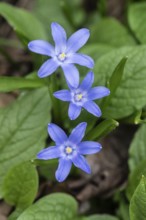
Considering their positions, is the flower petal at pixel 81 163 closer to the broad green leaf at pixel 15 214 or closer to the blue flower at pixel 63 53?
the blue flower at pixel 63 53

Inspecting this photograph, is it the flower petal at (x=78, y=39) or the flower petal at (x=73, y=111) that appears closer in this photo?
the flower petal at (x=73, y=111)

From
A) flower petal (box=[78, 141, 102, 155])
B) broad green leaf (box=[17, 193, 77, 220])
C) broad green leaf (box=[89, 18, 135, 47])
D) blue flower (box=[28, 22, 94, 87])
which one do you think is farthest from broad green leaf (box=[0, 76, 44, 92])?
broad green leaf (box=[89, 18, 135, 47])

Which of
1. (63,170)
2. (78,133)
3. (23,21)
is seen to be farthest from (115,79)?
(23,21)

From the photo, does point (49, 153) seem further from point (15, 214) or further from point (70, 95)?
point (15, 214)

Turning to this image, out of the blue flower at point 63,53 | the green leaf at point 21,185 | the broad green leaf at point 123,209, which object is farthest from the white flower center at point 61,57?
the broad green leaf at point 123,209

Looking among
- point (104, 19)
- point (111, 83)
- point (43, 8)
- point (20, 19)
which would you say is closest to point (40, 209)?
point (111, 83)

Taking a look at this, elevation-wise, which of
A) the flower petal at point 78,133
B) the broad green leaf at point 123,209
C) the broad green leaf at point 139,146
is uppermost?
the flower petal at point 78,133

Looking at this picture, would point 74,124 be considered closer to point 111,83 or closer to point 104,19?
point 111,83

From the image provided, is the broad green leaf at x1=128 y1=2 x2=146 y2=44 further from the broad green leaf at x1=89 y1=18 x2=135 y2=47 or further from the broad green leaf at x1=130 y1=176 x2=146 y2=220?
the broad green leaf at x1=130 y1=176 x2=146 y2=220
